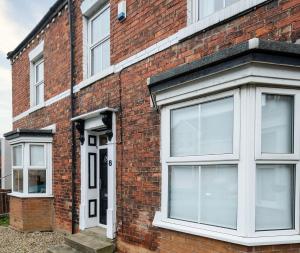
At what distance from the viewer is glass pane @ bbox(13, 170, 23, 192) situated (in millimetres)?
9484

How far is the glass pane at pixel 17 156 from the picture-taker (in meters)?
9.64

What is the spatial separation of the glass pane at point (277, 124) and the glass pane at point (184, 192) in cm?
101

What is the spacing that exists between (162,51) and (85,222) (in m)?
4.32

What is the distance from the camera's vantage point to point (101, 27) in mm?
7441

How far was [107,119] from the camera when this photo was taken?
21.0 ft

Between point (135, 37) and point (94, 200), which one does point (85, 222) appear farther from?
point (135, 37)

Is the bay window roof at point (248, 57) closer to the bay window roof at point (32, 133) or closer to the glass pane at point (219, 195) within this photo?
the glass pane at point (219, 195)

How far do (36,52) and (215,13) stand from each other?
25.2 ft

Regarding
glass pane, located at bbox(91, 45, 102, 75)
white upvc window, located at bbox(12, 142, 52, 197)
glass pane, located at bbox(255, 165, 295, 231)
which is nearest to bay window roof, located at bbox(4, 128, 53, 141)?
white upvc window, located at bbox(12, 142, 52, 197)

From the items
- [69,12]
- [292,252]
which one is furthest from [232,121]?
[69,12]

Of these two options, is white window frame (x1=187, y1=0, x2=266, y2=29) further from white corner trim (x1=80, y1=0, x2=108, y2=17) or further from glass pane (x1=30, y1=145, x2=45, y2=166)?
glass pane (x1=30, y1=145, x2=45, y2=166)

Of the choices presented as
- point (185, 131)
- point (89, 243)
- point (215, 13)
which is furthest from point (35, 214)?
point (215, 13)

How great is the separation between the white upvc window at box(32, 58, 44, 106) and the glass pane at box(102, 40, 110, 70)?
13.0 ft

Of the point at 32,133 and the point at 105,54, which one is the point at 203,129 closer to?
the point at 105,54
